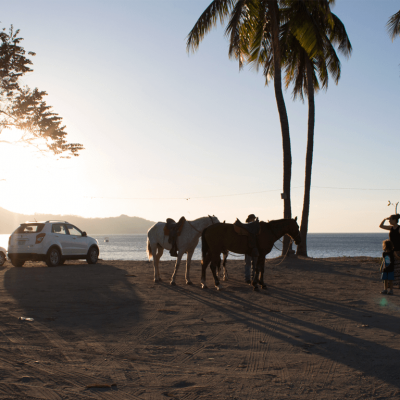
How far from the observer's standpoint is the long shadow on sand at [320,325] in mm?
4633

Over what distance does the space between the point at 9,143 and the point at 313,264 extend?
16.4m

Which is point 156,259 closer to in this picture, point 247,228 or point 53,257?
point 247,228

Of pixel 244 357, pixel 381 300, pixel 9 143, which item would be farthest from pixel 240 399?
pixel 9 143

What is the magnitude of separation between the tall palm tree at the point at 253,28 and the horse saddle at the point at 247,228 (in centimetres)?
904

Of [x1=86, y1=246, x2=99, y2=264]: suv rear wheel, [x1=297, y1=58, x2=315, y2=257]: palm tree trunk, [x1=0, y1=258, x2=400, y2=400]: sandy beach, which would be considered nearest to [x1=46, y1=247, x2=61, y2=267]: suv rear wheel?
[x1=86, y1=246, x2=99, y2=264]: suv rear wheel

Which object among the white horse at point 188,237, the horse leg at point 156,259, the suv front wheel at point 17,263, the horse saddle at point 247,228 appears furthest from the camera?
the suv front wheel at point 17,263

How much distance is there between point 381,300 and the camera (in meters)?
8.88

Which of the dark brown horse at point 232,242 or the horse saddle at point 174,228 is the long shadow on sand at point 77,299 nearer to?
the horse saddle at point 174,228

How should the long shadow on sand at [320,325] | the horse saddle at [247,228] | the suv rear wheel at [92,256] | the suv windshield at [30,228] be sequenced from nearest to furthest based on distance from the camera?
the long shadow on sand at [320,325] → the horse saddle at [247,228] → the suv windshield at [30,228] → the suv rear wheel at [92,256]

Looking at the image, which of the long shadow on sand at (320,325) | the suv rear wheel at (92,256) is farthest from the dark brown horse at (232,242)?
the suv rear wheel at (92,256)

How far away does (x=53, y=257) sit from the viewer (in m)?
17.1

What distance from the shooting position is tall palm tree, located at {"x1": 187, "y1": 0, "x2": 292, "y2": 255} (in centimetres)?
1862

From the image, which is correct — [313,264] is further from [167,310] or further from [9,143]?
[9,143]

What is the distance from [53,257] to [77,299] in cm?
888
